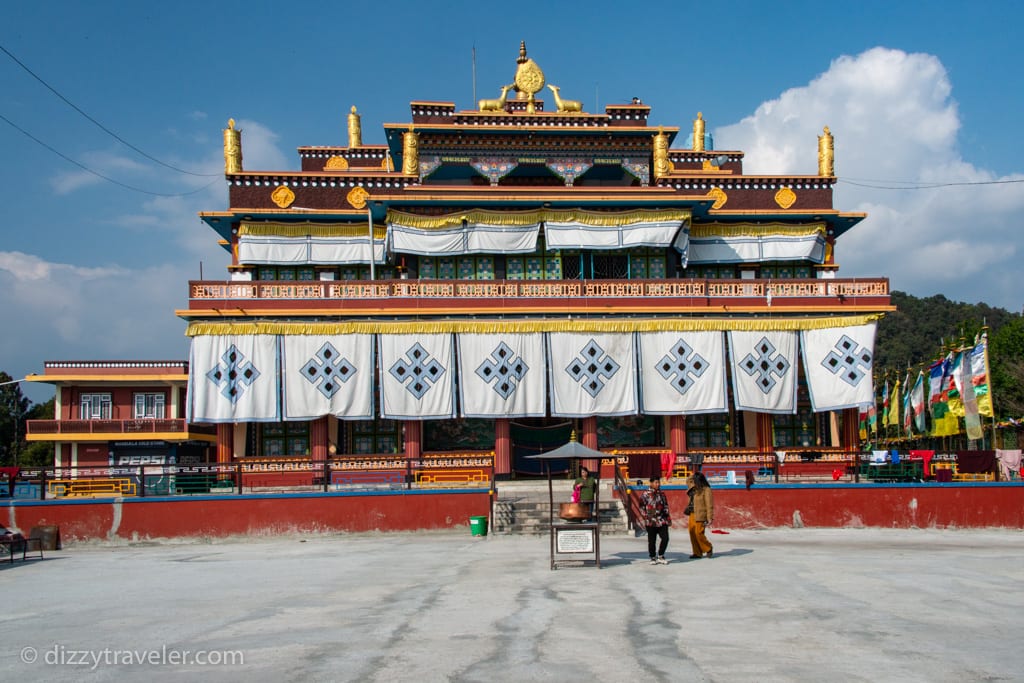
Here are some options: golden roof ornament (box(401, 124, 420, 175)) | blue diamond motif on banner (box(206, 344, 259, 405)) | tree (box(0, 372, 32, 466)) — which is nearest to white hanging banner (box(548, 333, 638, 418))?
golden roof ornament (box(401, 124, 420, 175))

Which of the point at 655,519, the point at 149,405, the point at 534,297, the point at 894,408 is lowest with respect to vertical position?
the point at 655,519

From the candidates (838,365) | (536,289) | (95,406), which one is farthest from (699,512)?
(95,406)

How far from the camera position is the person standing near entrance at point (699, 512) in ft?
56.1

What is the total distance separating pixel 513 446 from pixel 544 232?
7.41 m

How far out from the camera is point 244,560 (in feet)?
63.2

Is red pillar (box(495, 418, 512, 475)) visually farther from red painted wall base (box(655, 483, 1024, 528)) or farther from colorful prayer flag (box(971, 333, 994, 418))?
colorful prayer flag (box(971, 333, 994, 418))

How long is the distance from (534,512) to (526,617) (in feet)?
41.1

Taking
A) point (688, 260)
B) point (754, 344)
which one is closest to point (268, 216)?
point (688, 260)

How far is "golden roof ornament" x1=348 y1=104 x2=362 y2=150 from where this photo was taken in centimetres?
3741

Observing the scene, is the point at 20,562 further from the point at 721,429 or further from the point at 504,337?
the point at 721,429

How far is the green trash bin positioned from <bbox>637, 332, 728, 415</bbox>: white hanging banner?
7.70 meters

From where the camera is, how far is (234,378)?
28.2 meters

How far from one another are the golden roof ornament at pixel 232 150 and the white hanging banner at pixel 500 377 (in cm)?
1086

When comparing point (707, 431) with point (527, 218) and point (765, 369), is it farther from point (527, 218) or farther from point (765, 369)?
point (527, 218)
